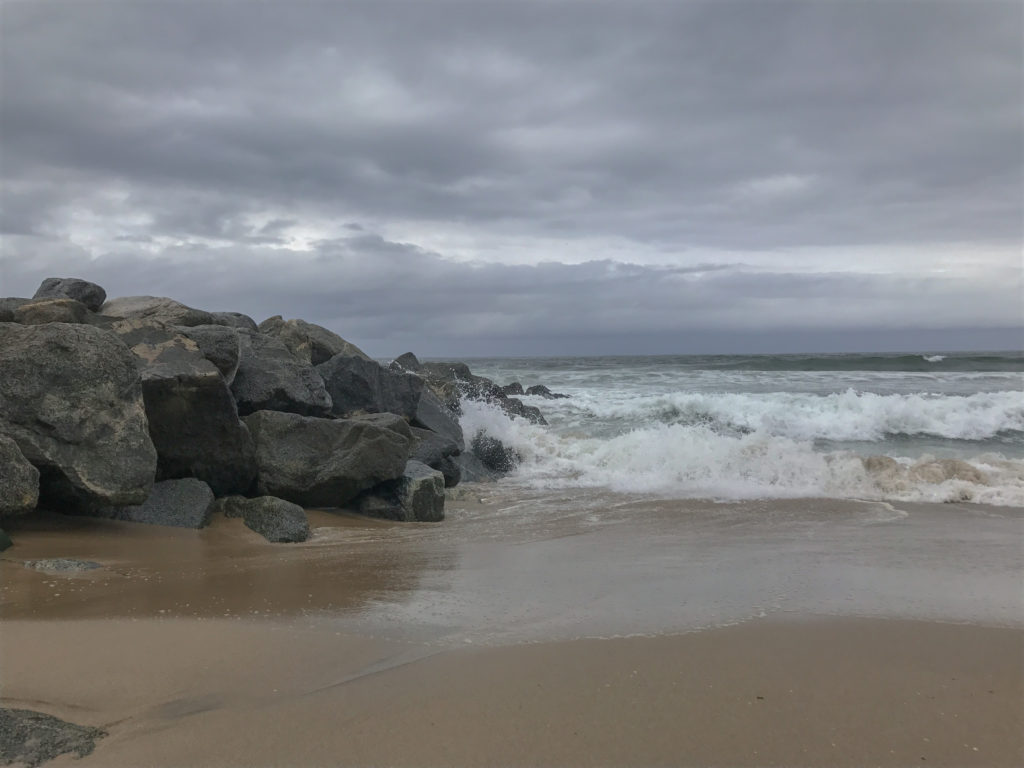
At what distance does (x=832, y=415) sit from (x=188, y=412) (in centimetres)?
1476

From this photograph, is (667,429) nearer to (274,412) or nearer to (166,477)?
(274,412)

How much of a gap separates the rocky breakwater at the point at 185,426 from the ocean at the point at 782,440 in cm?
305

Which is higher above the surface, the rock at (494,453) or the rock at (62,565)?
the rock at (62,565)

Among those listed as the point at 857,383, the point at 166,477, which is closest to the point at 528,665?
the point at 166,477

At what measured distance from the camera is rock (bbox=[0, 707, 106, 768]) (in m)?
2.44

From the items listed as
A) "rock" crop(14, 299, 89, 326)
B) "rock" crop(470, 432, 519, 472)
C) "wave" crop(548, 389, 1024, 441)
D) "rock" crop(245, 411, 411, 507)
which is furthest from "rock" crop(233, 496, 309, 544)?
"wave" crop(548, 389, 1024, 441)

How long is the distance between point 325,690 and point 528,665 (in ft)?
2.96

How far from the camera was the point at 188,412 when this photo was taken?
6.60m

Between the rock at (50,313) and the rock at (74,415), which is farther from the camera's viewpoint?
the rock at (50,313)

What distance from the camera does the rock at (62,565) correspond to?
4.53 metres

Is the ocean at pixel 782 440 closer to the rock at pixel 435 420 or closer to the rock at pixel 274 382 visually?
the rock at pixel 435 420

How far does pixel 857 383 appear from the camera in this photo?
28234 mm

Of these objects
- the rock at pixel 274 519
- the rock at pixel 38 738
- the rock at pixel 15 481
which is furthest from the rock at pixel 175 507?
the rock at pixel 38 738

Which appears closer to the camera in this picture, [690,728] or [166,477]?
[690,728]
